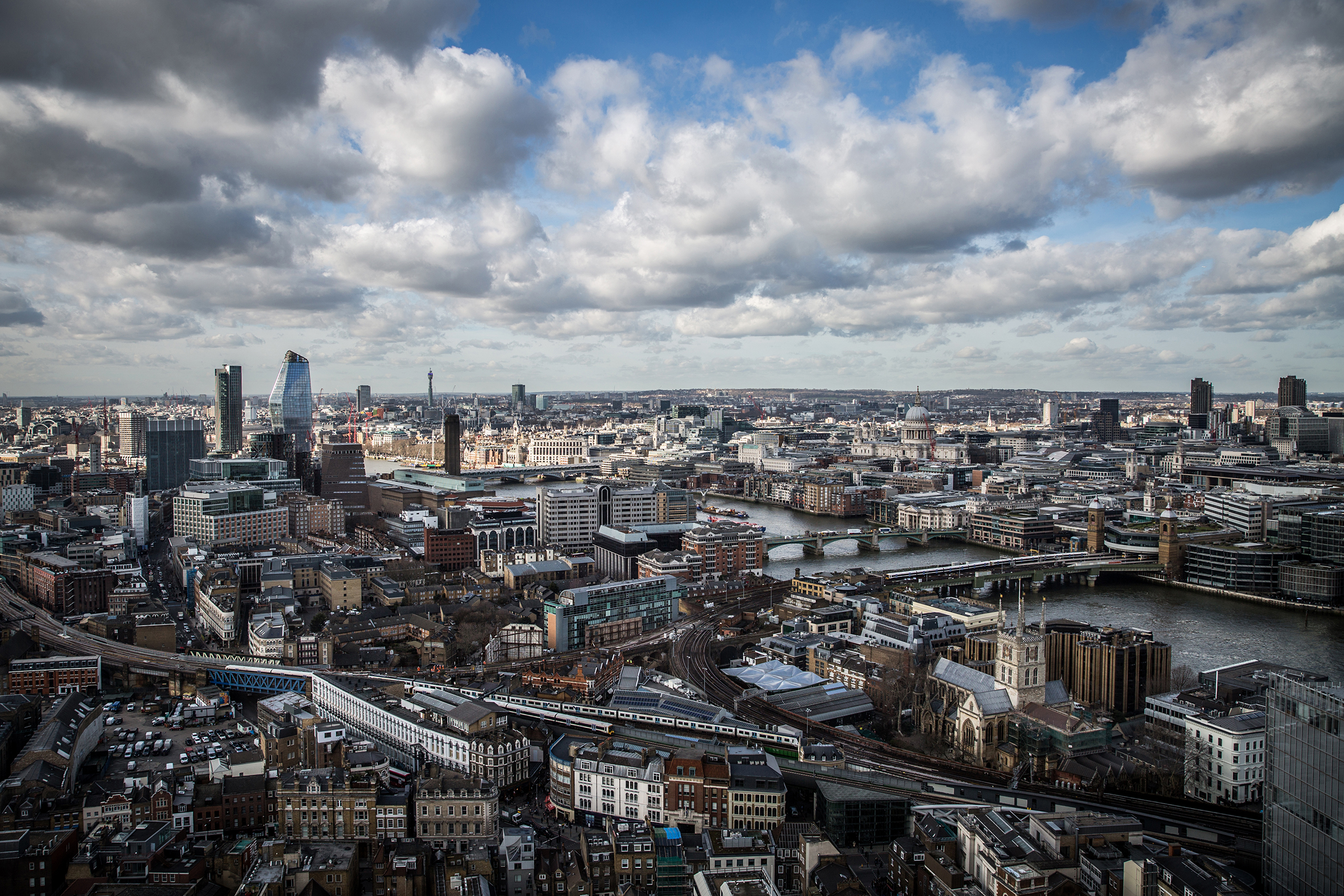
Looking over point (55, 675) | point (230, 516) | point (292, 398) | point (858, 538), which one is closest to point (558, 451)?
point (292, 398)

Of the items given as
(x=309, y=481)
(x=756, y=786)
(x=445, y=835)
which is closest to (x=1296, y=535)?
(x=756, y=786)

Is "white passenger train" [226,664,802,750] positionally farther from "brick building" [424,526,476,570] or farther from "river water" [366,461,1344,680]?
"brick building" [424,526,476,570]

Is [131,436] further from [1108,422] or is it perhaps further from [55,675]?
[1108,422]

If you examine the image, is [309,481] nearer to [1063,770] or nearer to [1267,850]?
[1063,770]

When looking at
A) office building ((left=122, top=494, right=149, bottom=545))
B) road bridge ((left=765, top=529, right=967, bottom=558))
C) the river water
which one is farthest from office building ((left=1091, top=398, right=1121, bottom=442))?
office building ((left=122, top=494, right=149, bottom=545))

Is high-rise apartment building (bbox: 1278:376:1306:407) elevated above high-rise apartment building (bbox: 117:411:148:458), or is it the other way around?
high-rise apartment building (bbox: 1278:376:1306:407)

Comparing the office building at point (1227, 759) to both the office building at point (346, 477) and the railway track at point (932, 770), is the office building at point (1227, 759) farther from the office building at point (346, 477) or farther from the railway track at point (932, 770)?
the office building at point (346, 477)
